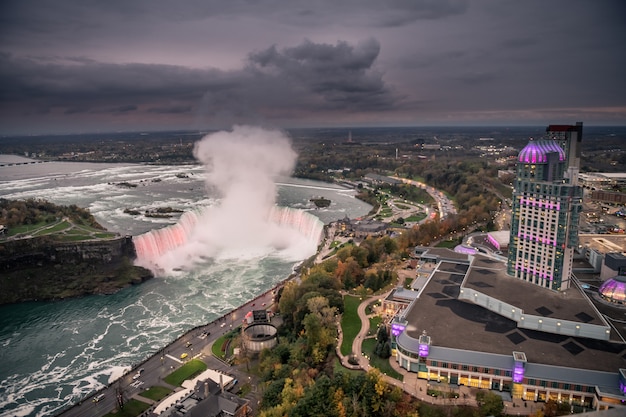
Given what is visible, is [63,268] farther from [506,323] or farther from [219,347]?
[506,323]

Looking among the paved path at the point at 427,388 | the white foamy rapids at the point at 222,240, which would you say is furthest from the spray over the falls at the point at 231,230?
the paved path at the point at 427,388

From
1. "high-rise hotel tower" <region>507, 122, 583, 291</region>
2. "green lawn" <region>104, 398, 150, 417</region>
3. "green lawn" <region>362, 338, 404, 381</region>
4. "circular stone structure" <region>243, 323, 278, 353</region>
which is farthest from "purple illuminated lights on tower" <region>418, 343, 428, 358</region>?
"green lawn" <region>104, 398, 150, 417</region>

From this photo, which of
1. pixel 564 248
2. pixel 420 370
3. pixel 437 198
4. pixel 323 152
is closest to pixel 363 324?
pixel 420 370

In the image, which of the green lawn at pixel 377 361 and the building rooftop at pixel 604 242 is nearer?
the green lawn at pixel 377 361

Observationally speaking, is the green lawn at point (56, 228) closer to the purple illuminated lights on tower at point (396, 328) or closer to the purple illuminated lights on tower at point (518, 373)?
the purple illuminated lights on tower at point (396, 328)

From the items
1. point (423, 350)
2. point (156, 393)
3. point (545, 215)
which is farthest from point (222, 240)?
point (545, 215)

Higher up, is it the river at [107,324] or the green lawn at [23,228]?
the green lawn at [23,228]
